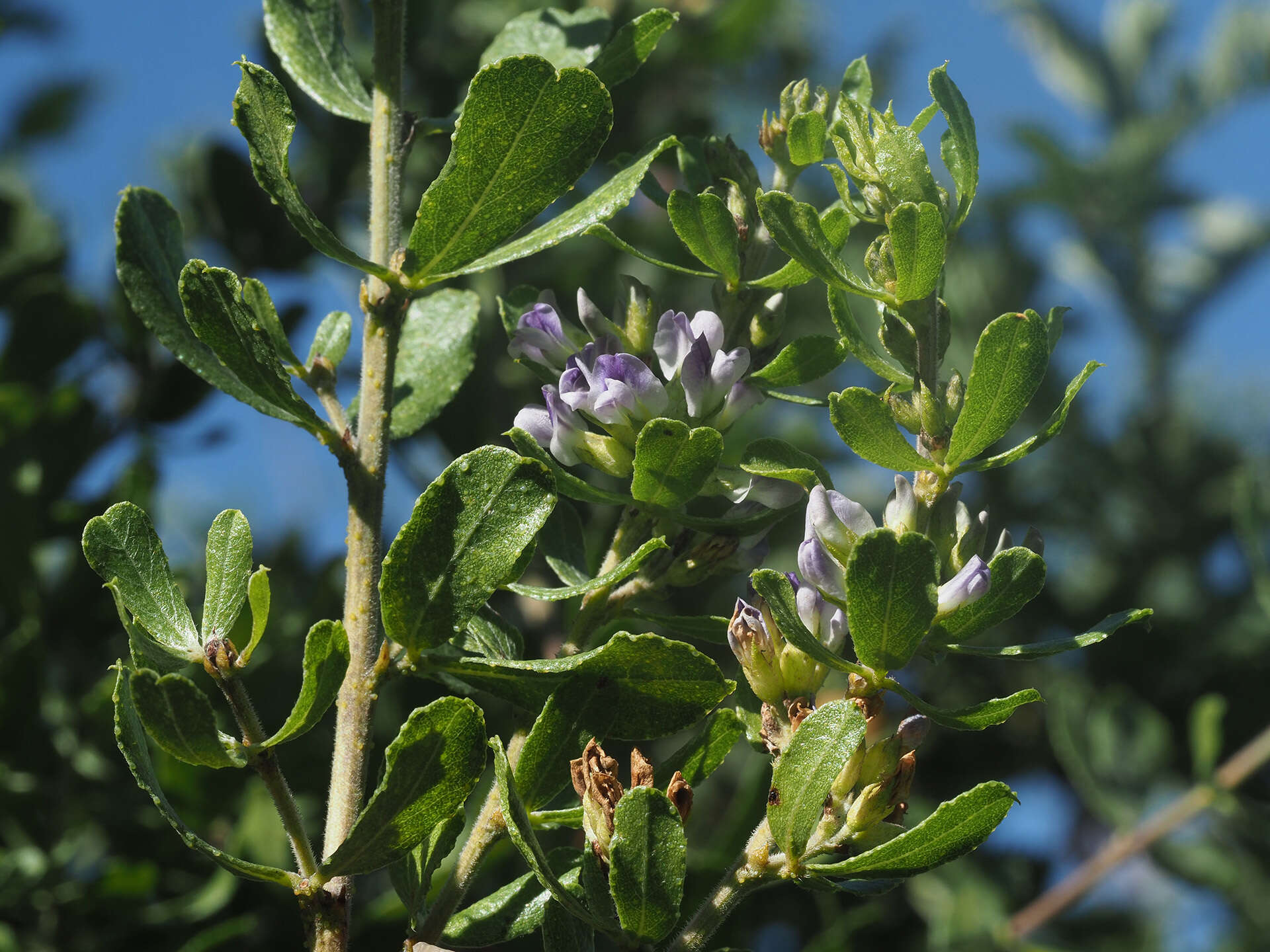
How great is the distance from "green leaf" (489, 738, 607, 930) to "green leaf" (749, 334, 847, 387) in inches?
11.5

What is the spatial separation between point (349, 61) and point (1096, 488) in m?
3.41

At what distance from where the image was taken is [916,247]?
0.69 m

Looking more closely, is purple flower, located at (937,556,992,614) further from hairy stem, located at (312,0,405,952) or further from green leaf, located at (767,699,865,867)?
hairy stem, located at (312,0,405,952)

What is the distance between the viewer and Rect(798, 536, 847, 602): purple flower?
0.66 m

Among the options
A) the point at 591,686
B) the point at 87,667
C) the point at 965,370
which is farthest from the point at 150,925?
the point at 965,370

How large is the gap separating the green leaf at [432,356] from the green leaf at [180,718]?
0.29m

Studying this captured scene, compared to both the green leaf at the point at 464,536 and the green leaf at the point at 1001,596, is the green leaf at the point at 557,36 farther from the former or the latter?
the green leaf at the point at 1001,596

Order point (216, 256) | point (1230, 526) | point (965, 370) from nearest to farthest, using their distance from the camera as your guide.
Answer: point (216, 256) < point (1230, 526) < point (965, 370)

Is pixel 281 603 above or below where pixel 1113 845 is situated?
above

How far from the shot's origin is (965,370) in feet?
13.2

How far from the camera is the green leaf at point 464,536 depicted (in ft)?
2.17

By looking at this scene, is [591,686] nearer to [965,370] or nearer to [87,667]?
[87,667]

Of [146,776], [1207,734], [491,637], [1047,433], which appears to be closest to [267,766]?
[146,776]

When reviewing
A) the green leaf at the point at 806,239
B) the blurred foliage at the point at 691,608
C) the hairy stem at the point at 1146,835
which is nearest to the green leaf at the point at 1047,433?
the green leaf at the point at 806,239
